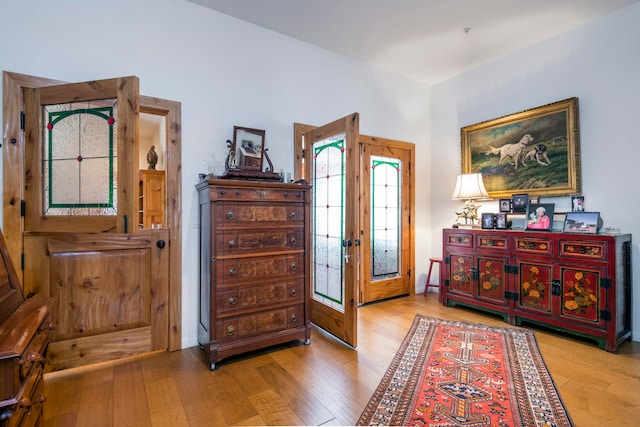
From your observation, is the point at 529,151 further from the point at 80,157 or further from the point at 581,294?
the point at 80,157

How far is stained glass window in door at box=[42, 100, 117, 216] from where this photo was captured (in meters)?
2.18

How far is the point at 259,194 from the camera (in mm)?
2635

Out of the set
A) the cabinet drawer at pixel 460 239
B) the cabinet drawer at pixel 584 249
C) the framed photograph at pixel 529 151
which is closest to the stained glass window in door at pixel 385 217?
the cabinet drawer at pixel 460 239

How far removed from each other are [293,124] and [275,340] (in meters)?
2.20

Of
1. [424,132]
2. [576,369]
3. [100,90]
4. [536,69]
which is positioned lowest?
[576,369]

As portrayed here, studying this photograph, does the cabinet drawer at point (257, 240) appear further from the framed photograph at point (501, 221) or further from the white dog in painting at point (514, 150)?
the white dog in painting at point (514, 150)

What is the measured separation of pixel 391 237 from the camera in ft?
14.4

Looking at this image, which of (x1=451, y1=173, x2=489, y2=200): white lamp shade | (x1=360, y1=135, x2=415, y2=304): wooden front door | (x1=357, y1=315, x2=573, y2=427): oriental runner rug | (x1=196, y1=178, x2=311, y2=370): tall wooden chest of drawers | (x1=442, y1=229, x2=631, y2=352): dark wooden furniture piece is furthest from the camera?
(x1=360, y1=135, x2=415, y2=304): wooden front door

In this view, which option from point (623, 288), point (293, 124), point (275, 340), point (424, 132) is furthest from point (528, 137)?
point (275, 340)

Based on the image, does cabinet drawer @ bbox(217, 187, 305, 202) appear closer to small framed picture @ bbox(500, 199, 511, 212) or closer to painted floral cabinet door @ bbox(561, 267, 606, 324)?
small framed picture @ bbox(500, 199, 511, 212)

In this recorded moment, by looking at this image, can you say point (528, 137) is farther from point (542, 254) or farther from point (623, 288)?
point (623, 288)

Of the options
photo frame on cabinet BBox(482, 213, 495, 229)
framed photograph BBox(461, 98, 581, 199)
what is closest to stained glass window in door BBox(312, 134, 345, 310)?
photo frame on cabinet BBox(482, 213, 495, 229)

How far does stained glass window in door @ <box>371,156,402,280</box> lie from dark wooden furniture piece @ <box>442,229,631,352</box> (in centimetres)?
83

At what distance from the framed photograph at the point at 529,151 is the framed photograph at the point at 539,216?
226mm
